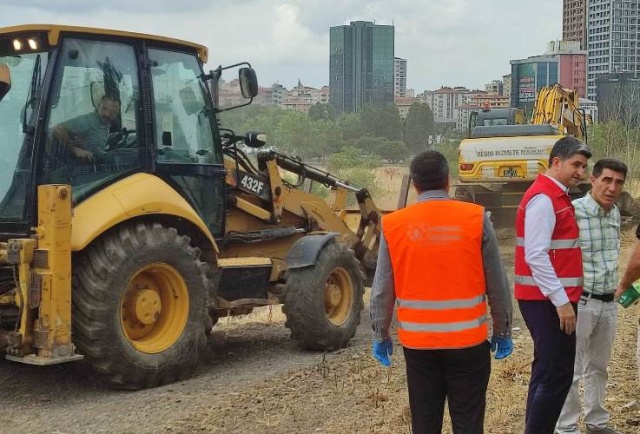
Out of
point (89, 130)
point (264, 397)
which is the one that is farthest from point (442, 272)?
point (89, 130)

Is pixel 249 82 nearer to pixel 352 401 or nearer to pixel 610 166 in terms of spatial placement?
pixel 352 401

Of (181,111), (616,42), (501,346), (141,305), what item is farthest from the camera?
(616,42)

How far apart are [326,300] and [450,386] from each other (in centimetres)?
417

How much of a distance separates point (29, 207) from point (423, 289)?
327 centimetres

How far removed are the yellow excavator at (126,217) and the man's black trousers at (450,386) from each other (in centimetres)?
275

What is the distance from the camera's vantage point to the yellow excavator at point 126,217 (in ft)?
18.6

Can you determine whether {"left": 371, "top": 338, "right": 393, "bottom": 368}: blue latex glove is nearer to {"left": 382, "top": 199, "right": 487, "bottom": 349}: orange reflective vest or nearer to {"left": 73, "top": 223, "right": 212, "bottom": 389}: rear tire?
{"left": 382, "top": 199, "right": 487, "bottom": 349}: orange reflective vest

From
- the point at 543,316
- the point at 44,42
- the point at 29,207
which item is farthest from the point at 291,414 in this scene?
the point at 44,42

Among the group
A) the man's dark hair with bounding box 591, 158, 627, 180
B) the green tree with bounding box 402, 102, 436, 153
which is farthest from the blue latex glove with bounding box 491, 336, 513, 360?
the green tree with bounding box 402, 102, 436, 153

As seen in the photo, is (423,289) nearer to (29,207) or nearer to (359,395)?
(359,395)

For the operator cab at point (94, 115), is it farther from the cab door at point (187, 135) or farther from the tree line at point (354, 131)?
the tree line at point (354, 131)

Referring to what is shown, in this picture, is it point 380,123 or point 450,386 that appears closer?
point 450,386

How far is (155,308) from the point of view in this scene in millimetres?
6344

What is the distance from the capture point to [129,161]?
646cm
